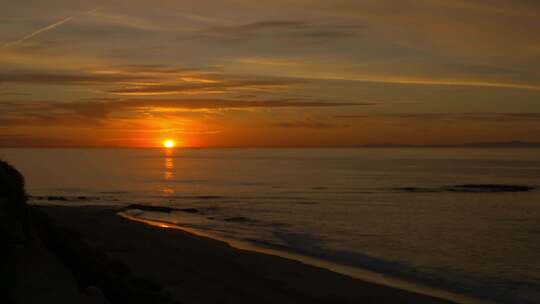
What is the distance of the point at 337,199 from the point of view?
5359cm

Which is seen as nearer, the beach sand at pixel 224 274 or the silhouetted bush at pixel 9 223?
the silhouetted bush at pixel 9 223

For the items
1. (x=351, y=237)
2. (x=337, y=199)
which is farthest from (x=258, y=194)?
(x=351, y=237)

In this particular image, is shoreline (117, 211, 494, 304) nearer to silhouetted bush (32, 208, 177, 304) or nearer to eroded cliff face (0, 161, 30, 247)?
silhouetted bush (32, 208, 177, 304)

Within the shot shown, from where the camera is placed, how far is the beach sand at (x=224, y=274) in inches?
668

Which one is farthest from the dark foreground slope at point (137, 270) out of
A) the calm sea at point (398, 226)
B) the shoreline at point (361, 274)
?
the calm sea at point (398, 226)

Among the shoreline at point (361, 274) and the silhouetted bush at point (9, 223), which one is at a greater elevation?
the silhouetted bush at point (9, 223)

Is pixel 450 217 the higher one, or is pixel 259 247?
pixel 450 217

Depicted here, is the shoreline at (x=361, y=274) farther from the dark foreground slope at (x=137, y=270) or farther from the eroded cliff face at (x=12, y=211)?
the eroded cliff face at (x=12, y=211)

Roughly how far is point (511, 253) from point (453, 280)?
650 cm

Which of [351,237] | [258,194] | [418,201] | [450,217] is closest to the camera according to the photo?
[351,237]

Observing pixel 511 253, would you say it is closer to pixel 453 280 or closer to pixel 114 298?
pixel 453 280

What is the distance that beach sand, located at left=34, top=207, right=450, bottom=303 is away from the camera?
1697 cm

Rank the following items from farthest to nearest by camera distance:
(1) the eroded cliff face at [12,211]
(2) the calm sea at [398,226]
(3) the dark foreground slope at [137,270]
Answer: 1. (2) the calm sea at [398,226]
2. (3) the dark foreground slope at [137,270]
3. (1) the eroded cliff face at [12,211]

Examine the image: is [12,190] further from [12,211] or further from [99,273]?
[99,273]
